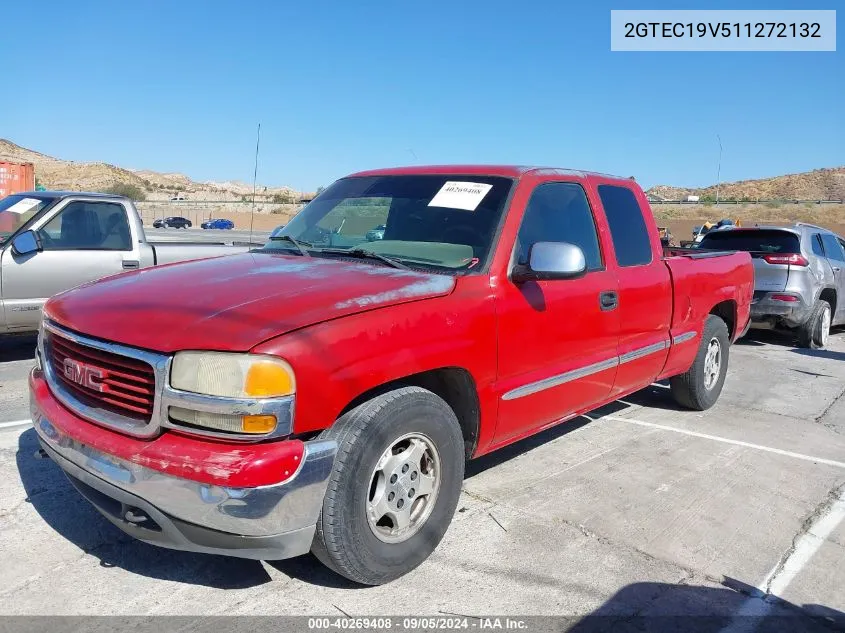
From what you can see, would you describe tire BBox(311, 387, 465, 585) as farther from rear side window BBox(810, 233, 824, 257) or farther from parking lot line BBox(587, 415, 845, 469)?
rear side window BBox(810, 233, 824, 257)

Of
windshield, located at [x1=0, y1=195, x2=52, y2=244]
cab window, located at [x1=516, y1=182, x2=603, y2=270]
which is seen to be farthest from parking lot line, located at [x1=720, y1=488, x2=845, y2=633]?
windshield, located at [x1=0, y1=195, x2=52, y2=244]

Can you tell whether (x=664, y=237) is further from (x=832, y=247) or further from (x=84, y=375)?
(x=84, y=375)

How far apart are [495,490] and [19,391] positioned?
4199 millimetres

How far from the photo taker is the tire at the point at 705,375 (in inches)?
229

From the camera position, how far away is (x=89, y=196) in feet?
24.1

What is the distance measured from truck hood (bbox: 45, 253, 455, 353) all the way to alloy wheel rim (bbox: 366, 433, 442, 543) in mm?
648

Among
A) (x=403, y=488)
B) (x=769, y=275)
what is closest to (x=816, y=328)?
(x=769, y=275)

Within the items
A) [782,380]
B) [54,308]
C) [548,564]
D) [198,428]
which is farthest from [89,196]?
[782,380]

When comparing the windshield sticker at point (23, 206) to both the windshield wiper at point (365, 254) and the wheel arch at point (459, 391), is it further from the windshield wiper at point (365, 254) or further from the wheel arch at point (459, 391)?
the wheel arch at point (459, 391)

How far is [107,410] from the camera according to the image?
279 cm

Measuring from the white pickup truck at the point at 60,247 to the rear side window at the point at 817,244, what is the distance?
7782mm

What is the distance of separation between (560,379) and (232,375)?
6.80 feet

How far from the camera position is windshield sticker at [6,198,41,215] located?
7.04 metres

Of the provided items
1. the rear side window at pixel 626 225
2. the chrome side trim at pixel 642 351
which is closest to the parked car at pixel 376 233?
the rear side window at pixel 626 225
